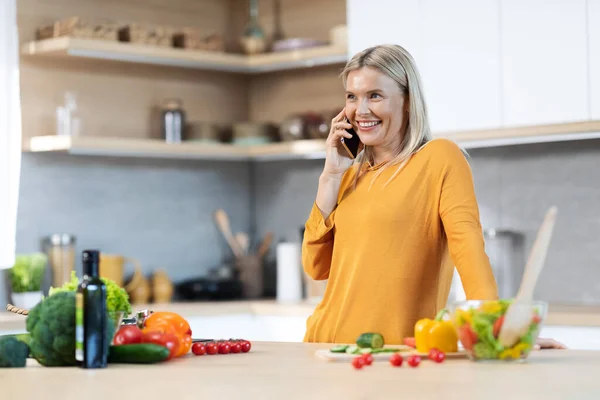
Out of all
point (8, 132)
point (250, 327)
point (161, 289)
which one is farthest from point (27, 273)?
point (250, 327)

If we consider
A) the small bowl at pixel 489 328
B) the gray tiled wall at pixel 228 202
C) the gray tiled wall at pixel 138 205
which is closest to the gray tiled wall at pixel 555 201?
the gray tiled wall at pixel 228 202

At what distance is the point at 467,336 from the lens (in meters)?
2.03

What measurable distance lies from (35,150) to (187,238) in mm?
1025

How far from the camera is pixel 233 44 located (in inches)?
219

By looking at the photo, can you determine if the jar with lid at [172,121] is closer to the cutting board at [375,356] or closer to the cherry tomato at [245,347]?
the cherry tomato at [245,347]

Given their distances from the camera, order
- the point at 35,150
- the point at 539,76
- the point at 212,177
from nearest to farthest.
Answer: the point at 539,76
the point at 35,150
the point at 212,177

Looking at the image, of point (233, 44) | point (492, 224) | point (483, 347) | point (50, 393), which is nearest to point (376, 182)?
point (483, 347)

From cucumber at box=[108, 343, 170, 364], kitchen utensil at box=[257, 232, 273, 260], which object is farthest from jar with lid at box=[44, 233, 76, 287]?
cucumber at box=[108, 343, 170, 364]

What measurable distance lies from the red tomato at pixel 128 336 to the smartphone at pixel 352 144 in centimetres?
95

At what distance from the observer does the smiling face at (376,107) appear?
2785mm

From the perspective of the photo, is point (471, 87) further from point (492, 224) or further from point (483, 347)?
point (483, 347)

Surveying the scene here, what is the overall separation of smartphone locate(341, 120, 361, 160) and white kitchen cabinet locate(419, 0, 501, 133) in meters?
1.47

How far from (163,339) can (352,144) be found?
37.7 inches

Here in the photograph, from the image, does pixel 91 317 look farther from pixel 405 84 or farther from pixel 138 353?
pixel 405 84
